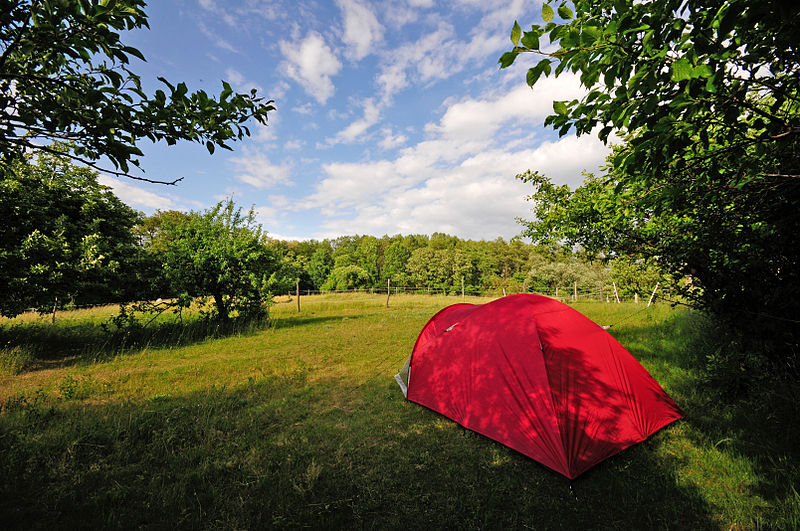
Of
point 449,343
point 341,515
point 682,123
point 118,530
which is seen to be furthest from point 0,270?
point 682,123

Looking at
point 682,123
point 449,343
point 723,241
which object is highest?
point 682,123

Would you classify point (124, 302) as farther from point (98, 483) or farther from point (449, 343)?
point (449, 343)

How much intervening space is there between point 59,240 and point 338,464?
9.58 meters

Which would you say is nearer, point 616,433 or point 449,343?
point 616,433

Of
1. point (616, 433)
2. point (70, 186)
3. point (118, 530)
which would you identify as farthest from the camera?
point (70, 186)

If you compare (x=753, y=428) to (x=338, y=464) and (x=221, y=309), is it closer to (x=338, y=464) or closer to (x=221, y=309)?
(x=338, y=464)

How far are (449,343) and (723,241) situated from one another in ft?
14.6

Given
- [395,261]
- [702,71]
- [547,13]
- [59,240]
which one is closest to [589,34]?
[547,13]

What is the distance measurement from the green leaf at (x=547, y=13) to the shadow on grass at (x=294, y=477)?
436 centimetres

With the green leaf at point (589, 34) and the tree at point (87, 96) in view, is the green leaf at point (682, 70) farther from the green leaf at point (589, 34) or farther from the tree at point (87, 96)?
the tree at point (87, 96)

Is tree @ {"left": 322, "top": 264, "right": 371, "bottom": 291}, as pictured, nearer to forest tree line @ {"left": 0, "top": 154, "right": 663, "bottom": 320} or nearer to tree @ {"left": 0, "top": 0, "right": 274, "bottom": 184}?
forest tree line @ {"left": 0, "top": 154, "right": 663, "bottom": 320}

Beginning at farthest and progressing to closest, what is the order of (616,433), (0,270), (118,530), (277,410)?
1. (0,270)
2. (277,410)
3. (616,433)
4. (118,530)

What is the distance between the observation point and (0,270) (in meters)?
6.96

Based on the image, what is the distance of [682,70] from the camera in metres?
1.83
